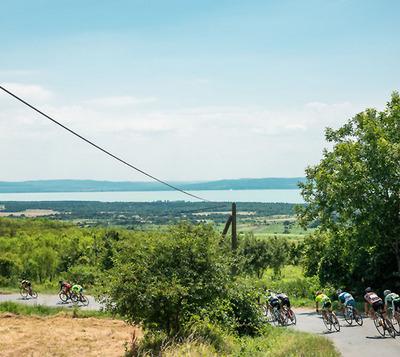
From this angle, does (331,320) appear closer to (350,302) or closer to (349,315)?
(350,302)

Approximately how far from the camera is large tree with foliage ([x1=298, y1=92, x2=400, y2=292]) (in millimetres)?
27344

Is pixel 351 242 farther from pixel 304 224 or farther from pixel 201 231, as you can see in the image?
pixel 201 231

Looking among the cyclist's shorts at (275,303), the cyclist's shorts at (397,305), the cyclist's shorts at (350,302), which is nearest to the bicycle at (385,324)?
the cyclist's shorts at (397,305)

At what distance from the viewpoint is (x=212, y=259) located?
15.2 m

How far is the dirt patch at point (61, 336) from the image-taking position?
1711 cm

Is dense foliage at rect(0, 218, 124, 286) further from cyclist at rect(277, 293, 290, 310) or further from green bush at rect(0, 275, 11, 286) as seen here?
cyclist at rect(277, 293, 290, 310)

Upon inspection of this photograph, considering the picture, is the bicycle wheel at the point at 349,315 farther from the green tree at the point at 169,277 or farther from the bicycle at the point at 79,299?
the bicycle at the point at 79,299

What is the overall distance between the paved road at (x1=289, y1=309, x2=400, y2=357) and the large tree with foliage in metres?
6.40

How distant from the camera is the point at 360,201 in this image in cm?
2794

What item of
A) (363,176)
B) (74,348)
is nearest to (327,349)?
(74,348)

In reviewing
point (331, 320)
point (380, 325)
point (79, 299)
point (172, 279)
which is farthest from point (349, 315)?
point (79, 299)

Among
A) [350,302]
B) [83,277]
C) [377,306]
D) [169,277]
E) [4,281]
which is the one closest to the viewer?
[169,277]

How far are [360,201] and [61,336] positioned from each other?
60.5 feet

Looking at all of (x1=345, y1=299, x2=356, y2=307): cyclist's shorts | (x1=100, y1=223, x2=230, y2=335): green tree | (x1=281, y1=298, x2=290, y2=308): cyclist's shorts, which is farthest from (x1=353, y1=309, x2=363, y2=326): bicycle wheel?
(x1=100, y1=223, x2=230, y2=335): green tree
